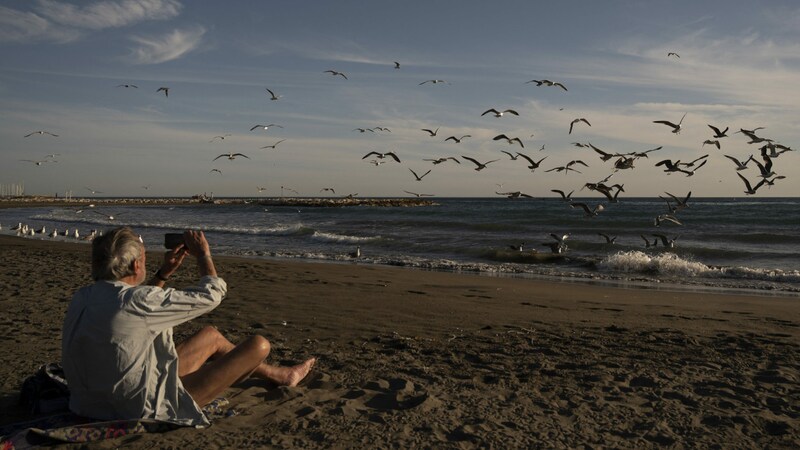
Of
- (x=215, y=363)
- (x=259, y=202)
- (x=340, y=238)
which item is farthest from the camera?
(x=259, y=202)

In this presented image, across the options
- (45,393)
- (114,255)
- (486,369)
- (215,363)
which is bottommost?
(486,369)

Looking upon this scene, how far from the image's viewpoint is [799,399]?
4.58 m

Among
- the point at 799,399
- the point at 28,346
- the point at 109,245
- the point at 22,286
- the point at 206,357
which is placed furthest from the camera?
the point at 22,286

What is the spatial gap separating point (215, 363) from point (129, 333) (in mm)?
769

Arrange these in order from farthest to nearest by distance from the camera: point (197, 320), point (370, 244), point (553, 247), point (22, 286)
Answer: point (370, 244) → point (553, 247) → point (22, 286) → point (197, 320)

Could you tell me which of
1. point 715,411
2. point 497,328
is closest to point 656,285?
point 497,328

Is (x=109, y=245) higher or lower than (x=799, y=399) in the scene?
higher

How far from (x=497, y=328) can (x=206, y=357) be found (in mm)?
3852

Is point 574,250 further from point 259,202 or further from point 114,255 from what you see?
point 259,202

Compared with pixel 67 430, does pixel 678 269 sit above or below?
below

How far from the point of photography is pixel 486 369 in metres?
5.31

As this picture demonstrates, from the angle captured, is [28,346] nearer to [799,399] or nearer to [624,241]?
[799,399]

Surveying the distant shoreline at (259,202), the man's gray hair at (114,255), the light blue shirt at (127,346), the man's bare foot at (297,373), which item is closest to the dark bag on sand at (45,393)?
the light blue shirt at (127,346)

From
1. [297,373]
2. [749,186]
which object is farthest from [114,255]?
[749,186]
